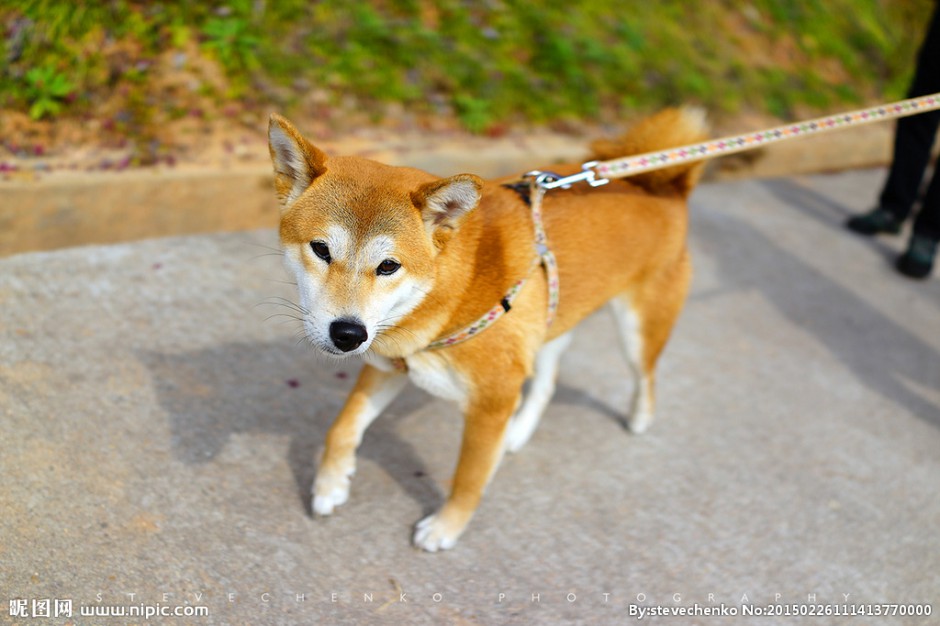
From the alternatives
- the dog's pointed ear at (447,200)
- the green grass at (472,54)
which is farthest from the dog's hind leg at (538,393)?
the green grass at (472,54)

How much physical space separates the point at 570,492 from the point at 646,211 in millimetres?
1202

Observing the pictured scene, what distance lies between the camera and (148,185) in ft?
13.7

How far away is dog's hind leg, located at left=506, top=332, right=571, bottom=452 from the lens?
349cm

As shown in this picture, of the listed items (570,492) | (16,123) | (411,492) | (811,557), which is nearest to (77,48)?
(16,123)

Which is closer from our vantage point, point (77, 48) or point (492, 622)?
point (492, 622)

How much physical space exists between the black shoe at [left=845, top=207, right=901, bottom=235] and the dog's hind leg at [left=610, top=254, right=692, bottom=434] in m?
3.47

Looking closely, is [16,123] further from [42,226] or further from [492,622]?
[492,622]

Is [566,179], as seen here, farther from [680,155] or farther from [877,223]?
[877,223]

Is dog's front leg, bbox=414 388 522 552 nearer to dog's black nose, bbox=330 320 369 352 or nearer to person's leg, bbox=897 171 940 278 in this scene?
dog's black nose, bbox=330 320 369 352

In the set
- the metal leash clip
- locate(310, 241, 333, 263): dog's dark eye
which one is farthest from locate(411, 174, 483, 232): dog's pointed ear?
the metal leash clip

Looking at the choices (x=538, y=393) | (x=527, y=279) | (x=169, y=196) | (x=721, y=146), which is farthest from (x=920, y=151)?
(x=169, y=196)

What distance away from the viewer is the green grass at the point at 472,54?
15.2 ft

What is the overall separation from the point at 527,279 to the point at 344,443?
89 cm

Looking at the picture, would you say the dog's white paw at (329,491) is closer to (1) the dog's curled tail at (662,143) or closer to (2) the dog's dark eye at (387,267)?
(2) the dog's dark eye at (387,267)
